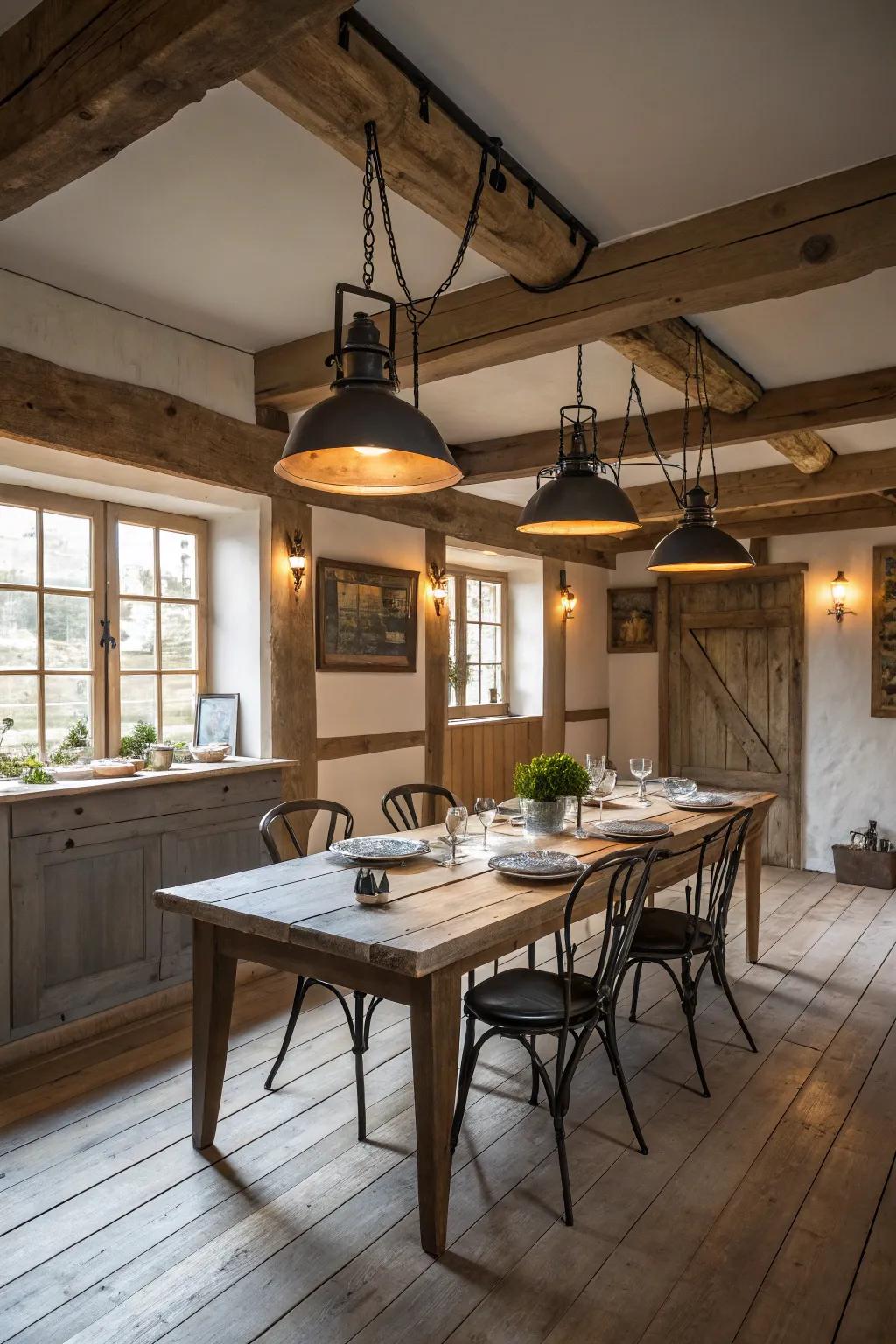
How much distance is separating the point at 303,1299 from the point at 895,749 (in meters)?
5.74

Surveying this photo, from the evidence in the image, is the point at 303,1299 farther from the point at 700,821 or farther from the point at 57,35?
the point at 57,35

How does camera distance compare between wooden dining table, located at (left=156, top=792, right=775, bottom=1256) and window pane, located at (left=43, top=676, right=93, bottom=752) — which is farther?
window pane, located at (left=43, top=676, right=93, bottom=752)

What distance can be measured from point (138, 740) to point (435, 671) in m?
2.06

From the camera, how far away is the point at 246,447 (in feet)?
13.3

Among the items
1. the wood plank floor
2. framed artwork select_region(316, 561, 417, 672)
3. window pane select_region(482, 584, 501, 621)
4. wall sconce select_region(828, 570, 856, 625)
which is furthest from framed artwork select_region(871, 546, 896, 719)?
framed artwork select_region(316, 561, 417, 672)

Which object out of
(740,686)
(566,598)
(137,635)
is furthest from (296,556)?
(740,686)

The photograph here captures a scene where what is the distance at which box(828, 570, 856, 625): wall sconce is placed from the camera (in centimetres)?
658

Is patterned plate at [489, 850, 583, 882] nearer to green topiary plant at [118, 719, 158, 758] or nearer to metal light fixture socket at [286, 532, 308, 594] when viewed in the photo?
green topiary plant at [118, 719, 158, 758]

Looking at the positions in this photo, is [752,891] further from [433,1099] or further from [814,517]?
[814,517]

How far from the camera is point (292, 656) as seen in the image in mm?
4398

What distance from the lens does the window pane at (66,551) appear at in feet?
12.6

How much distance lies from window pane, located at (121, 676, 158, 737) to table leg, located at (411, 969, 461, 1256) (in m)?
2.47

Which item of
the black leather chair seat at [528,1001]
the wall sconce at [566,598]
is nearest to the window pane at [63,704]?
the black leather chair seat at [528,1001]

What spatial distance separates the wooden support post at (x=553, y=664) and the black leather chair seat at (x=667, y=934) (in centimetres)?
348
